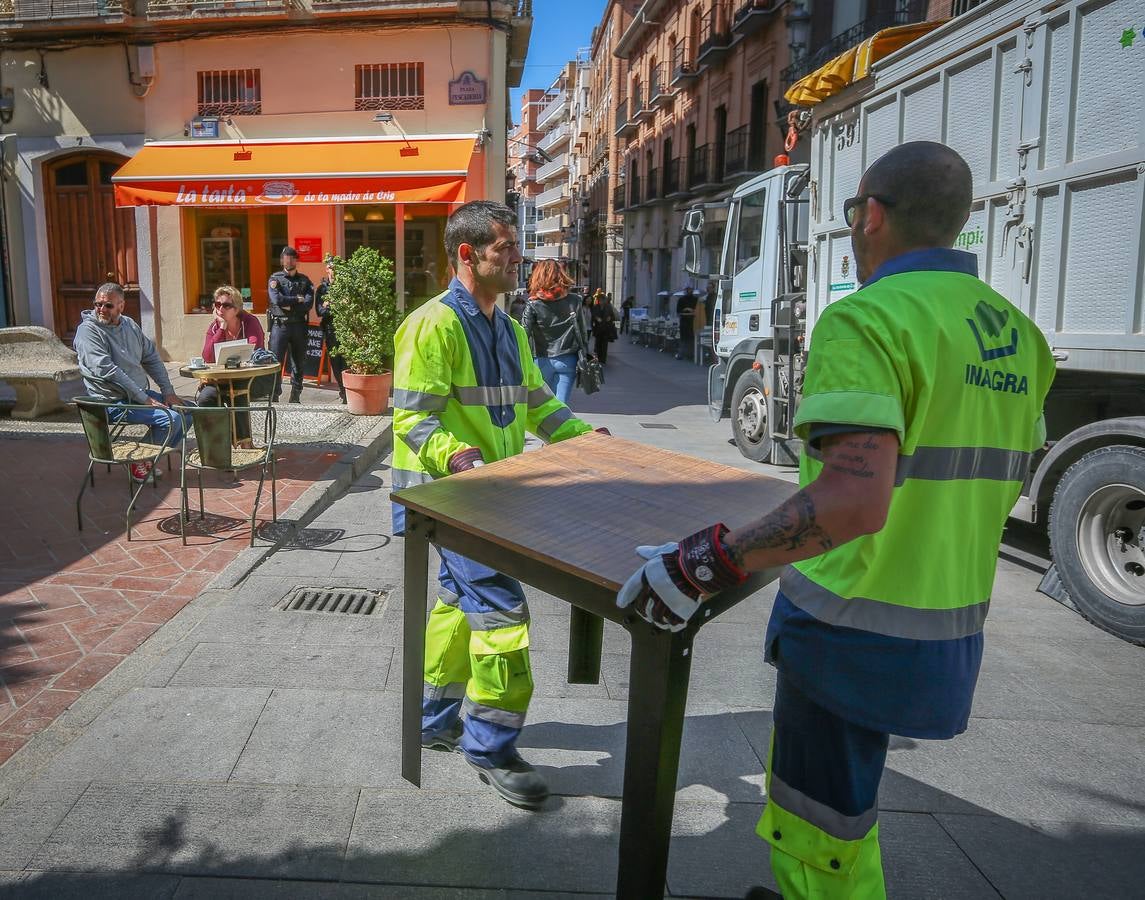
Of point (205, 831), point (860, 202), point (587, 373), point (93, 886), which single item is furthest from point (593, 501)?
point (587, 373)

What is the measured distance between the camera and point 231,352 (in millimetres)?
7281

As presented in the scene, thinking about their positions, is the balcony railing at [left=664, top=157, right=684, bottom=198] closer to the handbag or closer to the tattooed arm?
the handbag

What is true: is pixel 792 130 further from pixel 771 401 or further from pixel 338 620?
pixel 338 620

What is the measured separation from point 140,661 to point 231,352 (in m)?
3.76

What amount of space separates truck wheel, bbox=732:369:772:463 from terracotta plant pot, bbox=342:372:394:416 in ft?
12.3

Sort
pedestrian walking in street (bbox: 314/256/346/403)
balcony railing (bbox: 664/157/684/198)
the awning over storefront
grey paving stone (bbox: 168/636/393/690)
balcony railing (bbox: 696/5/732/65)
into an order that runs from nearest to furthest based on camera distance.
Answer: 1. grey paving stone (bbox: 168/636/393/690)
2. the awning over storefront
3. pedestrian walking in street (bbox: 314/256/346/403)
4. balcony railing (bbox: 696/5/732/65)
5. balcony railing (bbox: 664/157/684/198)

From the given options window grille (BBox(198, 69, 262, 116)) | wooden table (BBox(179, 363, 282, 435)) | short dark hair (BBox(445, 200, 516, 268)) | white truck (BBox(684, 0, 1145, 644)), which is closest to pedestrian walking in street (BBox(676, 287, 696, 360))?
window grille (BBox(198, 69, 262, 116))

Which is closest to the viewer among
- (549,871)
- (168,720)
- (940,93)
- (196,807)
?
(549,871)

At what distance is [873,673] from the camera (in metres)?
1.87

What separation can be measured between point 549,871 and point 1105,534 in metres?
3.63

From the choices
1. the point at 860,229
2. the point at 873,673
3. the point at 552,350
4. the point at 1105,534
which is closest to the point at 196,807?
the point at 873,673

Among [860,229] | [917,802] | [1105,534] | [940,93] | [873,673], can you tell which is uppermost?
[940,93]

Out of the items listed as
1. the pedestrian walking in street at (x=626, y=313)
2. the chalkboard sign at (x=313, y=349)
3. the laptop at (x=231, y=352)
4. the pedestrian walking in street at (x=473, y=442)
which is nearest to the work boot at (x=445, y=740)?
the pedestrian walking in street at (x=473, y=442)

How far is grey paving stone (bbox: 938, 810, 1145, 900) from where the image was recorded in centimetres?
264
